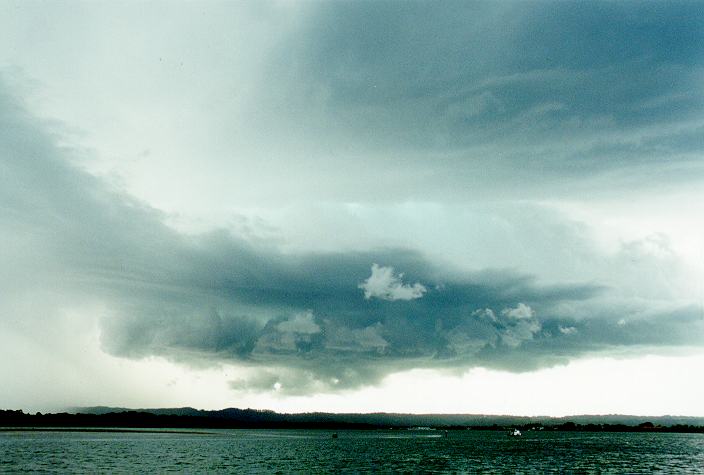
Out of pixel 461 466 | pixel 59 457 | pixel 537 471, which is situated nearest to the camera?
pixel 537 471

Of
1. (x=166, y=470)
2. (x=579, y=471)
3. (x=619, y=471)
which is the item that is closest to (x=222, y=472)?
(x=166, y=470)

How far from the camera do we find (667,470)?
380 ft

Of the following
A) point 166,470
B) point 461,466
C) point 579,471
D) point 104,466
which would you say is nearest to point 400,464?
point 461,466

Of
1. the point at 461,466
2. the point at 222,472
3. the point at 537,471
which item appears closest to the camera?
the point at 222,472

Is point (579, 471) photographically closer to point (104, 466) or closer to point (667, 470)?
point (667, 470)

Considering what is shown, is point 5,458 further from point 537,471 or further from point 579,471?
point 579,471

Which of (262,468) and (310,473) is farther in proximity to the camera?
(262,468)

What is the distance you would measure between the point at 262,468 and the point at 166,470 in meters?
18.0

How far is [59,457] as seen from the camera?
133750 millimetres

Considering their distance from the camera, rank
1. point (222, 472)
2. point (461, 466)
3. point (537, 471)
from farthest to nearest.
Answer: point (461, 466) < point (537, 471) < point (222, 472)

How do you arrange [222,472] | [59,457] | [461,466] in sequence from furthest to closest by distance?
[59,457] < [461,466] < [222,472]

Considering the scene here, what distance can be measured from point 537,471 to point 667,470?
26.6 meters

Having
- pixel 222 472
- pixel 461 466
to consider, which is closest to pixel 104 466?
pixel 222 472

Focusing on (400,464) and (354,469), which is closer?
(354,469)
